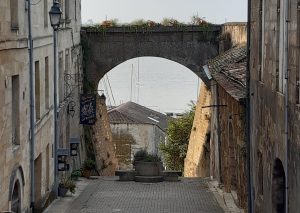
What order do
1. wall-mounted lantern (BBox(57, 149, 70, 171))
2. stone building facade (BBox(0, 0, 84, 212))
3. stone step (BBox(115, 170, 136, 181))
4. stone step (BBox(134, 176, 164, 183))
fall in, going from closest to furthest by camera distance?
stone building facade (BBox(0, 0, 84, 212))
wall-mounted lantern (BBox(57, 149, 70, 171))
stone step (BBox(134, 176, 164, 183))
stone step (BBox(115, 170, 136, 181))

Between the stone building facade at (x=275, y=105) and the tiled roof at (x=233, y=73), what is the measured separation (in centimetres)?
116

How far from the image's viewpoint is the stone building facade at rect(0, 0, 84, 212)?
14906mm

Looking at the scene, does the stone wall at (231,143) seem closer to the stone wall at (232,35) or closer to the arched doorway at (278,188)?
the stone wall at (232,35)

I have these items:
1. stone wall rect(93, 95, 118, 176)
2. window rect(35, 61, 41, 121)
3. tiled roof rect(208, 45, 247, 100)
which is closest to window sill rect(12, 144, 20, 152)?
window rect(35, 61, 41, 121)

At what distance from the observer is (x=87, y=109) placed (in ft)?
100

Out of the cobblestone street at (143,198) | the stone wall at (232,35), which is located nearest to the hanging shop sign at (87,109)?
the cobblestone street at (143,198)

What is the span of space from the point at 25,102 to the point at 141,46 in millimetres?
17615

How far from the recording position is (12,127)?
1620 cm

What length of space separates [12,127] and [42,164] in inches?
200

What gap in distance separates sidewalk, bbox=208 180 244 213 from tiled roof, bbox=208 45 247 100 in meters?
3.45

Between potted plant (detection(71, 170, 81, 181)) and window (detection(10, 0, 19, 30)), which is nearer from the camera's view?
window (detection(10, 0, 19, 30))

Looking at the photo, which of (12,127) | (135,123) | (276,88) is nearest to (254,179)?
(276,88)

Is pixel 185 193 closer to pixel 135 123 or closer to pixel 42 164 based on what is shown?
pixel 42 164

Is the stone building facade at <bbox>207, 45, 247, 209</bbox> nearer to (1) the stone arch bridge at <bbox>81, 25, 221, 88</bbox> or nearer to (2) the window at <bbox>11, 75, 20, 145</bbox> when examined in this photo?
(1) the stone arch bridge at <bbox>81, 25, 221, 88</bbox>
